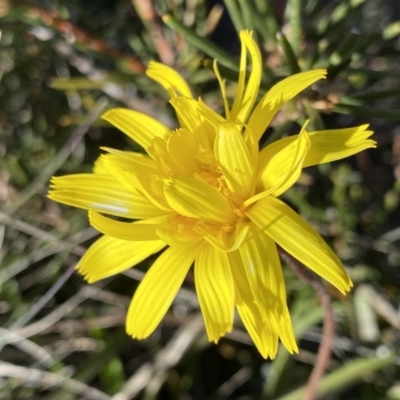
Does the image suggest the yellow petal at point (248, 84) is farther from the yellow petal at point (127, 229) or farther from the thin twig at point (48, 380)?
the thin twig at point (48, 380)

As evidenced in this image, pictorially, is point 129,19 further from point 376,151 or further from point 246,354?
point 246,354

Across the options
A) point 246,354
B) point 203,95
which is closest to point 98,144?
point 203,95

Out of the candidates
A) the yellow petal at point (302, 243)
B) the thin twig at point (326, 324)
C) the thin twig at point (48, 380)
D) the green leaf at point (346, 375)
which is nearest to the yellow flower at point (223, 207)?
the yellow petal at point (302, 243)

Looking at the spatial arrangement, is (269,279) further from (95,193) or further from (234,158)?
(95,193)

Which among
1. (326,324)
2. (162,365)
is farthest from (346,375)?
(162,365)

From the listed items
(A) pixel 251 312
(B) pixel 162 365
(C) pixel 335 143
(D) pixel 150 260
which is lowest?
(B) pixel 162 365

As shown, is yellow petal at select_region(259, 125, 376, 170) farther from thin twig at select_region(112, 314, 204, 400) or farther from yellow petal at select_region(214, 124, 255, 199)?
thin twig at select_region(112, 314, 204, 400)
